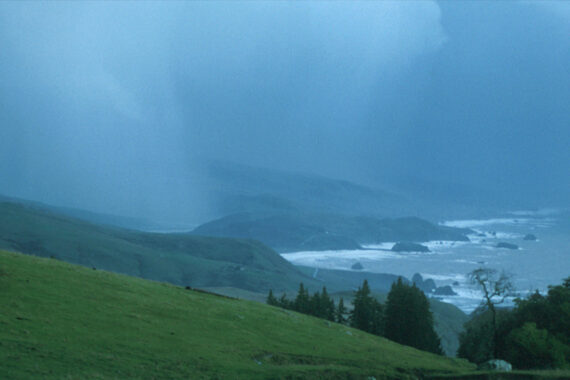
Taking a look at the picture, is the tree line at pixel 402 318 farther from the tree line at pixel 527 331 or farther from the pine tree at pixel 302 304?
the pine tree at pixel 302 304

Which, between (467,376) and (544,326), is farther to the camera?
(544,326)

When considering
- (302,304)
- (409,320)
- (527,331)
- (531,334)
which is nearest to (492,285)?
(527,331)

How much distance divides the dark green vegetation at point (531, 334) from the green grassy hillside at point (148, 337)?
6929mm

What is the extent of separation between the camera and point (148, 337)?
2861cm

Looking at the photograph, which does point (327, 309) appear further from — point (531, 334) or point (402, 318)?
point (531, 334)

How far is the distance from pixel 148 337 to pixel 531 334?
34406 millimetres

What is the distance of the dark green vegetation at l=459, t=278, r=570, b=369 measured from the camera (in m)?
43.6

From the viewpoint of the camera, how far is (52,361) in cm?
2139

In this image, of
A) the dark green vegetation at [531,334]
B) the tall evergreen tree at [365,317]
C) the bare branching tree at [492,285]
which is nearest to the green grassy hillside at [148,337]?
the dark green vegetation at [531,334]

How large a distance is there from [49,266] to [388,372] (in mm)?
27154

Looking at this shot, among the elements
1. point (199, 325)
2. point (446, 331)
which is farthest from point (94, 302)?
point (446, 331)

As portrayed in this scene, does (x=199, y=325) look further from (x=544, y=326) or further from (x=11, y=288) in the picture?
(x=544, y=326)

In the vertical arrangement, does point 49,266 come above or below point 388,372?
above

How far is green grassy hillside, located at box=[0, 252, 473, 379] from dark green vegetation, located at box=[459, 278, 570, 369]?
6.93 m
